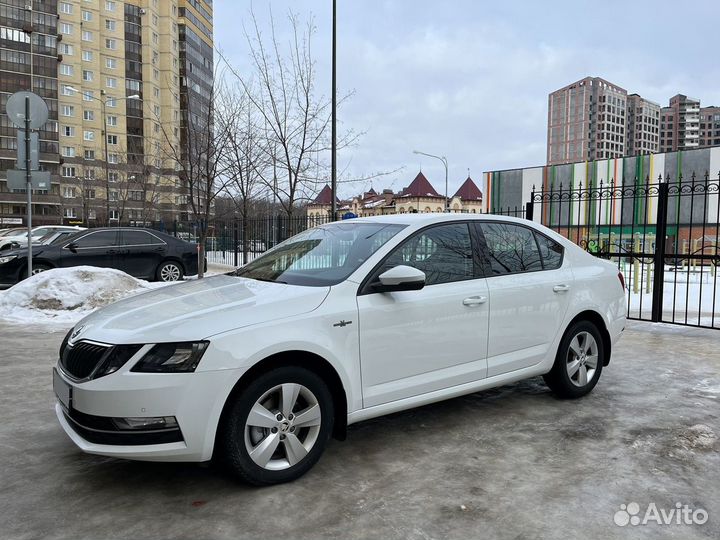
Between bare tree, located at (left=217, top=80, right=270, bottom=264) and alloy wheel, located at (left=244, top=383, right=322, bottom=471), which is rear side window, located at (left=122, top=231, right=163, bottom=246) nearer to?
bare tree, located at (left=217, top=80, right=270, bottom=264)

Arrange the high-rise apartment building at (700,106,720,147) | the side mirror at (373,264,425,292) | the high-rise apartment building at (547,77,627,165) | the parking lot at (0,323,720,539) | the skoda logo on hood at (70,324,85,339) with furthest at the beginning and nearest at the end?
A: 1. the high-rise apartment building at (700,106,720,147)
2. the high-rise apartment building at (547,77,627,165)
3. the side mirror at (373,264,425,292)
4. the skoda logo on hood at (70,324,85,339)
5. the parking lot at (0,323,720,539)

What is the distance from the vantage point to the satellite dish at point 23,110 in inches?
370

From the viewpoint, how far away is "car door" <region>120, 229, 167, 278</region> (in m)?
13.6

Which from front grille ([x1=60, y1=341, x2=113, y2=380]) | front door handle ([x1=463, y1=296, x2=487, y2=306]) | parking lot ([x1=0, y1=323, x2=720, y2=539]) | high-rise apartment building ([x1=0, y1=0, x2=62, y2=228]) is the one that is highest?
high-rise apartment building ([x1=0, y1=0, x2=62, y2=228])

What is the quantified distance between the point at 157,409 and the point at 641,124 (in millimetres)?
144916

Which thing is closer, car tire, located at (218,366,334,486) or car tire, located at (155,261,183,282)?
car tire, located at (218,366,334,486)

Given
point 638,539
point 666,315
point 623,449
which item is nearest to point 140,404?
point 638,539

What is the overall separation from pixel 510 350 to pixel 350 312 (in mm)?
1598

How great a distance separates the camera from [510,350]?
449 cm

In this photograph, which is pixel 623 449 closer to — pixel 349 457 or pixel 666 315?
pixel 349 457

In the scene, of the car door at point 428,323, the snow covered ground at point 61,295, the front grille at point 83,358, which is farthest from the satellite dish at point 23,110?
the car door at point 428,323

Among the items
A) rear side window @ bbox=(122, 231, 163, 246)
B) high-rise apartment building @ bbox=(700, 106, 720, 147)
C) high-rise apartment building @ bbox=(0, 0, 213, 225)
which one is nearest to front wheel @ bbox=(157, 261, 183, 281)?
rear side window @ bbox=(122, 231, 163, 246)

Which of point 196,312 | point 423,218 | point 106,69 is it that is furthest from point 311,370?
point 106,69

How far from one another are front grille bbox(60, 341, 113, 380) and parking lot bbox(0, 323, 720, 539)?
72 centimetres
